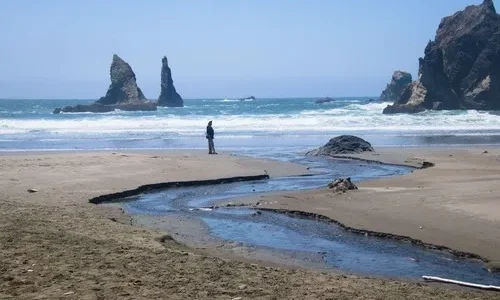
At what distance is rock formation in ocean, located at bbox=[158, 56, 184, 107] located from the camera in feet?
345

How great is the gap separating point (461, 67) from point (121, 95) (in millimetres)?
52194

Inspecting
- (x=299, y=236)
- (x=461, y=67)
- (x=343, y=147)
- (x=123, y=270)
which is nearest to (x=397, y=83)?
(x=461, y=67)

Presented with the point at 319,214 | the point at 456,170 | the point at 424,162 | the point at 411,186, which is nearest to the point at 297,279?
the point at 319,214

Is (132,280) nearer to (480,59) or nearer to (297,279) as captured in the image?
(297,279)

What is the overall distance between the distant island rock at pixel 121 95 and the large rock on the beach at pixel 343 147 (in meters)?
66.9

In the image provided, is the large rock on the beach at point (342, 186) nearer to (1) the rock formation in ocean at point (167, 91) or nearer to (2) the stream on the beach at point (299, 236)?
(2) the stream on the beach at point (299, 236)

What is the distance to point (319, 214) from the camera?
1148 cm

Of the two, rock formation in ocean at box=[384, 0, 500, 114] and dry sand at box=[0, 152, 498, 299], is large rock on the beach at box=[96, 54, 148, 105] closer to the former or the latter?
rock formation in ocean at box=[384, 0, 500, 114]

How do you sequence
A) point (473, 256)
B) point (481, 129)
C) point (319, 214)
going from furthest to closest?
point (481, 129) → point (319, 214) → point (473, 256)

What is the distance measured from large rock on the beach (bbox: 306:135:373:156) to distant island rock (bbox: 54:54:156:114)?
66853 mm

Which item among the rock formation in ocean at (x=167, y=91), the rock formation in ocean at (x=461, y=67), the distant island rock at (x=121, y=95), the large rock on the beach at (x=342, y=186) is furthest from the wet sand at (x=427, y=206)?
the rock formation in ocean at (x=167, y=91)

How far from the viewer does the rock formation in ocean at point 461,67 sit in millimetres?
71000

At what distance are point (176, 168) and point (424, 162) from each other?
8455 millimetres

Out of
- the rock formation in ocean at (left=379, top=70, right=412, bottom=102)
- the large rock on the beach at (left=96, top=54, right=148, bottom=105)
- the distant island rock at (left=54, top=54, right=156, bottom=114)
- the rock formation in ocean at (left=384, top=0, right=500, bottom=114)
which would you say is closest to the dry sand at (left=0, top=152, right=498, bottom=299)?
the rock formation in ocean at (left=384, top=0, right=500, bottom=114)
